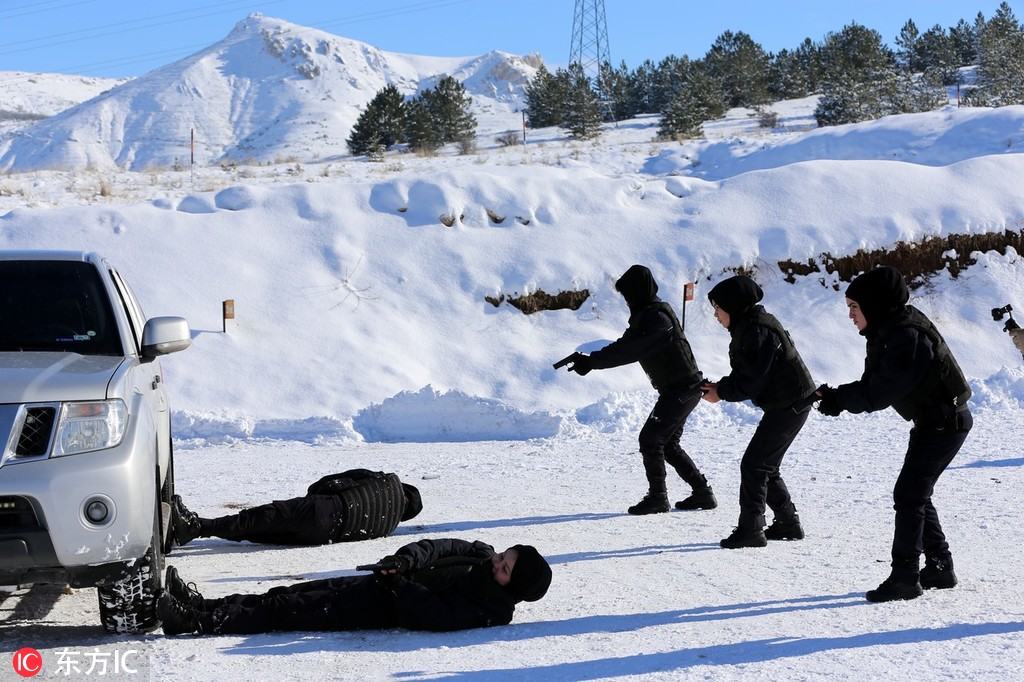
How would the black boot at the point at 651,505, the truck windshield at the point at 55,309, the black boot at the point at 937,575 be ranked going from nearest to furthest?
the truck windshield at the point at 55,309
the black boot at the point at 937,575
the black boot at the point at 651,505

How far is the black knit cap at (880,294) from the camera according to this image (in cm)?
510

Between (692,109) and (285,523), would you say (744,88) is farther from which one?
(285,523)

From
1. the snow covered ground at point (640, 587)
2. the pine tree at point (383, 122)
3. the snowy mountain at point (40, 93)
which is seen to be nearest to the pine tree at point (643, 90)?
the pine tree at point (383, 122)

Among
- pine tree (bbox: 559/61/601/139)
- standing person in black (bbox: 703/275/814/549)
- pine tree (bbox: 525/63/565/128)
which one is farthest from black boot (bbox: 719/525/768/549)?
pine tree (bbox: 525/63/565/128)

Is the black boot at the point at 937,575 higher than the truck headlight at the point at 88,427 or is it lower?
lower

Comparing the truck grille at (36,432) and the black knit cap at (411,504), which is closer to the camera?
the truck grille at (36,432)

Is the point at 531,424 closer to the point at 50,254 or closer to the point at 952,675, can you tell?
the point at 50,254

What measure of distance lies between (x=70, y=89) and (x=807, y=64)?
537 feet

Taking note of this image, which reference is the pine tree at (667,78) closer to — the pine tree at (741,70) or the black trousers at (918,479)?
the pine tree at (741,70)

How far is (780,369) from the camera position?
6309 millimetres

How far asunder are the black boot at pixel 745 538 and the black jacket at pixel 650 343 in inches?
52.4

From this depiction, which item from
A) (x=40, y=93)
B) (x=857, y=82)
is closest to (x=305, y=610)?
(x=857, y=82)

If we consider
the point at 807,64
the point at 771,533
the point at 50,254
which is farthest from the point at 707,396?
the point at 807,64

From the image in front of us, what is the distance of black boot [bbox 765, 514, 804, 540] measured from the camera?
6766 millimetres
